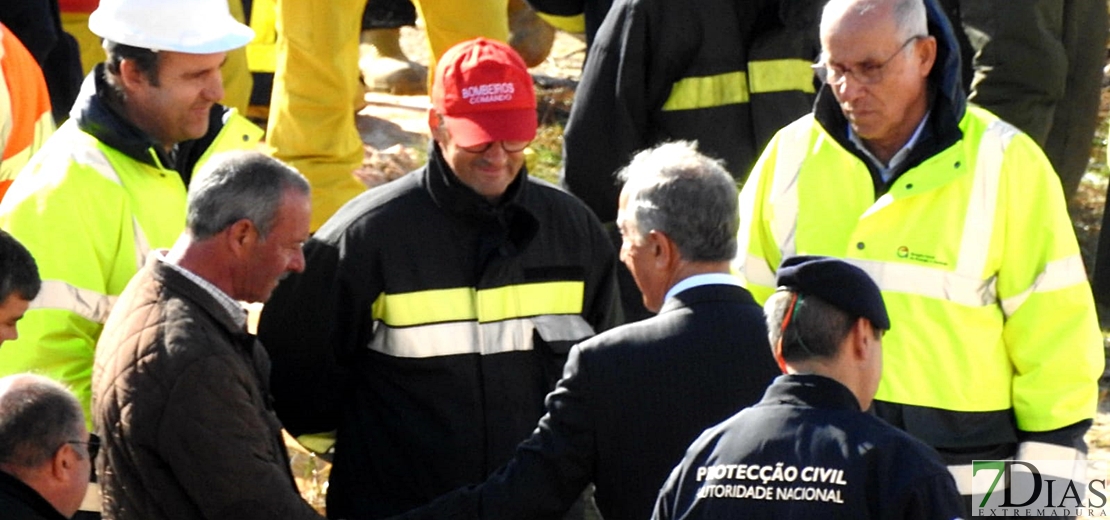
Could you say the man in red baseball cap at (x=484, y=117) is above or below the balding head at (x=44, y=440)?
above

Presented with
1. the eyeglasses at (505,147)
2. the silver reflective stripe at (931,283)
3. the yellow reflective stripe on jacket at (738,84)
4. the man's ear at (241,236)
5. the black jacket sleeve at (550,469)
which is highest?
the eyeglasses at (505,147)

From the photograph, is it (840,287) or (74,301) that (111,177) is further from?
(840,287)

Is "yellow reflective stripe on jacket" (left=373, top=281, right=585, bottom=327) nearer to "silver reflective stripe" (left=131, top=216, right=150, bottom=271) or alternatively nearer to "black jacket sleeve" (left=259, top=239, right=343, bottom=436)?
"black jacket sleeve" (left=259, top=239, right=343, bottom=436)

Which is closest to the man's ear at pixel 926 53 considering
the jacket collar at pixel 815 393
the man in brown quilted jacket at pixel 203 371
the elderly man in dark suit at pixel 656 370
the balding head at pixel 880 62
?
the balding head at pixel 880 62

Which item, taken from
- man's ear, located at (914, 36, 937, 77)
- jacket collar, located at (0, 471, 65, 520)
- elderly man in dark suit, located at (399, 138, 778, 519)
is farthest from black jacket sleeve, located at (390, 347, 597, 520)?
man's ear, located at (914, 36, 937, 77)

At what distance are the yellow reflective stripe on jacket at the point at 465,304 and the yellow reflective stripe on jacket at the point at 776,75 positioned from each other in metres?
1.49

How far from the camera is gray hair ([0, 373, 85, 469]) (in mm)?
3584

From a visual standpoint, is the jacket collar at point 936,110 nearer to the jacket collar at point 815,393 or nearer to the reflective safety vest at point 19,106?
the jacket collar at point 815,393

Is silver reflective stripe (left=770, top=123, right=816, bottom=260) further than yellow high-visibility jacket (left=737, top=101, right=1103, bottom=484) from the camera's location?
Yes

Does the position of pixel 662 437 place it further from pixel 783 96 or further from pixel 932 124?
pixel 783 96

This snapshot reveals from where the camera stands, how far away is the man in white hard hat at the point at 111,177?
4.39 meters

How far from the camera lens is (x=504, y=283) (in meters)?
4.71

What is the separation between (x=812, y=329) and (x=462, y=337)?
55.8 inches

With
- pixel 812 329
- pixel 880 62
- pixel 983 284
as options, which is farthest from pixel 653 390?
pixel 880 62
